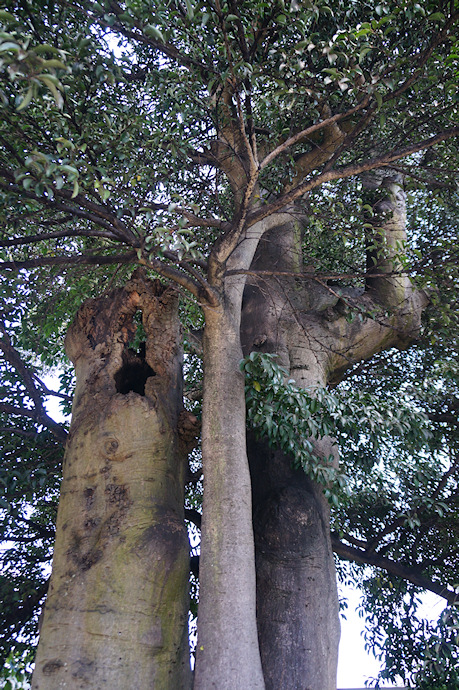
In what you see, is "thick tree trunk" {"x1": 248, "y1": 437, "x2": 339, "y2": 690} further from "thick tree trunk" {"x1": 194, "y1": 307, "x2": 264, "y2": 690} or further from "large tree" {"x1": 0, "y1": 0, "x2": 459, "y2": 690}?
"thick tree trunk" {"x1": 194, "y1": 307, "x2": 264, "y2": 690}

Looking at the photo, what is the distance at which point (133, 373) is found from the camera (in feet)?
13.0

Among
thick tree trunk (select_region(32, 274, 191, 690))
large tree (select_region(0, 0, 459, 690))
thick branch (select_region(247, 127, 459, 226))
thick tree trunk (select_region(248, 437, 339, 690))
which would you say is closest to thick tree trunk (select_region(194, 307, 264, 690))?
large tree (select_region(0, 0, 459, 690))

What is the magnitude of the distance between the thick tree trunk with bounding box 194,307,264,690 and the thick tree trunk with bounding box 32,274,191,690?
8.0 inches

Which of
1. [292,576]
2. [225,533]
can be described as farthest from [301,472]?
[225,533]

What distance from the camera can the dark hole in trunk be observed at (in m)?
3.84

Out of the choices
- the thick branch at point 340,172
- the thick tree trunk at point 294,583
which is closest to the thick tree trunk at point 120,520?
the thick tree trunk at point 294,583

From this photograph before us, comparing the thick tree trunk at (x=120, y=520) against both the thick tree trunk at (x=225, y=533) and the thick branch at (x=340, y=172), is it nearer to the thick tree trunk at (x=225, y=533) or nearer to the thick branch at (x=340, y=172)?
the thick tree trunk at (x=225, y=533)

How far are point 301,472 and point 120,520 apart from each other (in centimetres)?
155

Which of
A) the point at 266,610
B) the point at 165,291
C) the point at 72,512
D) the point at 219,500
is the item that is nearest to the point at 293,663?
the point at 266,610

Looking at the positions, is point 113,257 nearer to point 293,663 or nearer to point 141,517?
point 141,517

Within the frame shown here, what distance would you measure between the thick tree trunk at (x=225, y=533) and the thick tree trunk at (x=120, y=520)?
0.20 m

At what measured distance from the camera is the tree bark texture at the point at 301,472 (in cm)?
330

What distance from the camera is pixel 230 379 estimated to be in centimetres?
360

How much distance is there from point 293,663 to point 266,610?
34 cm
